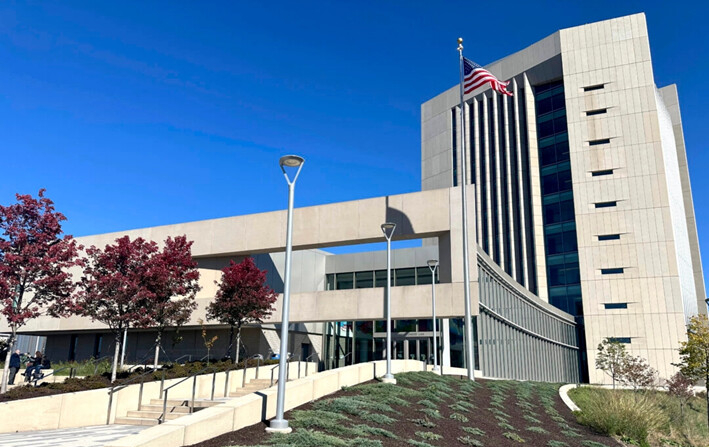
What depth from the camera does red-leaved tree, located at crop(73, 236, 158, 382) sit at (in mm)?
18438

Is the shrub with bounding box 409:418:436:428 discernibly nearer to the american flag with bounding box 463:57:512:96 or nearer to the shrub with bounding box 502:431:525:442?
the shrub with bounding box 502:431:525:442

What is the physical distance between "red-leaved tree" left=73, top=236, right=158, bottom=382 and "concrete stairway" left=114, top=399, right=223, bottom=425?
169 inches

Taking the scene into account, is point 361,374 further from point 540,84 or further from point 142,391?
point 540,84

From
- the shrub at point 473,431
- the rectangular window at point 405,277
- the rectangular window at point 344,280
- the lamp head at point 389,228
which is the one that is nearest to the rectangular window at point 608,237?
the rectangular window at point 405,277

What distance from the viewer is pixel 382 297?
24719 mm

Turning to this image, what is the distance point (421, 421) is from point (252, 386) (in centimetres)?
802

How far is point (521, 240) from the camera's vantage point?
5731 centimetres

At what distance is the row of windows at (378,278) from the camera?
3456 cm

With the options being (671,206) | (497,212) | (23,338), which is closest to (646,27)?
(671,206)

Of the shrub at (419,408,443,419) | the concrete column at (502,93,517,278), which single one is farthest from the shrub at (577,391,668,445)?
the concrete column at (502,93,517,278)

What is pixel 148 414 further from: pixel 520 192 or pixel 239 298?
pixel 520 192

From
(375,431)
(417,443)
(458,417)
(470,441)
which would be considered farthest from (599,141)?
(417,443)

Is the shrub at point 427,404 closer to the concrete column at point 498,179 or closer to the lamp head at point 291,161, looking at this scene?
the lamp head at point 291,161

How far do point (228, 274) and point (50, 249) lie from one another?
23.7ft
